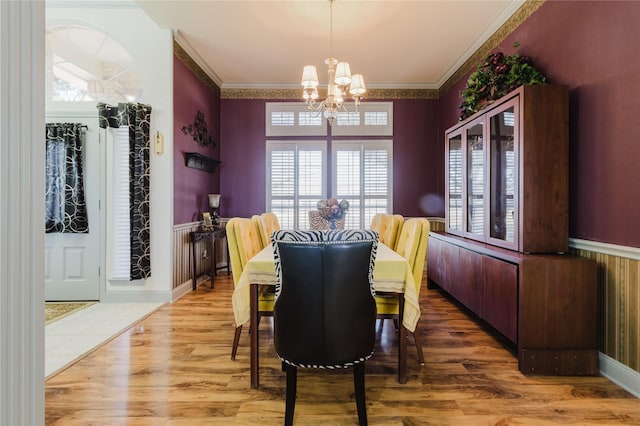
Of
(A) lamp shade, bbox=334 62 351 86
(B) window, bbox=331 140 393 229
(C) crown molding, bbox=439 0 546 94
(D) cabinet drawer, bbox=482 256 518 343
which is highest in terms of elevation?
(C) crown molding, bbox=439 0 546 94

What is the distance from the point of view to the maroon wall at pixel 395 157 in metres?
5.42

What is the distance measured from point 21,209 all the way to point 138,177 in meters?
3.21

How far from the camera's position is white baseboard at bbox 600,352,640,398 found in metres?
1.91

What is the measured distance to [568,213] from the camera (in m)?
2.37

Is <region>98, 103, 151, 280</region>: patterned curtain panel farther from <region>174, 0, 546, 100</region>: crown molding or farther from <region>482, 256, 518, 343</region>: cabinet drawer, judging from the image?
<region>482, 256, 518, 343</region>: cabinet drawer

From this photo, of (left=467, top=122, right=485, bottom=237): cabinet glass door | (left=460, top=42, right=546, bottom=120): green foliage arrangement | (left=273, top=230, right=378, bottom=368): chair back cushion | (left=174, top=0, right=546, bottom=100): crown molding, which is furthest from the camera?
(left=174, top=0, right=546, bottom=100): crown molding

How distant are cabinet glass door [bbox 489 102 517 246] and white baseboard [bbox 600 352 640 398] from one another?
0.90 m

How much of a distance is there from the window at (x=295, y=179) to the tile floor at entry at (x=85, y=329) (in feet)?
7.92

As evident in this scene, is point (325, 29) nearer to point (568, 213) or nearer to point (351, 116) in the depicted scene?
point (351, 116)

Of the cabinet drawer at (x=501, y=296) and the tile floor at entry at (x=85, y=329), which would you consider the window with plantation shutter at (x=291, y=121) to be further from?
the cabinet drawer at (x=501, y=296)

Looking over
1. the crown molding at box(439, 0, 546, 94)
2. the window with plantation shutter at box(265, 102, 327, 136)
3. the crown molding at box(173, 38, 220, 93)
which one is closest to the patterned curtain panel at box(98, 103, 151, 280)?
the crown molding at box(173, 38, 220, 93)

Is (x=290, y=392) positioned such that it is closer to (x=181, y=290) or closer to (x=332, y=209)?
(x=332, y=209)

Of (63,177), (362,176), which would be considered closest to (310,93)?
(362,176)

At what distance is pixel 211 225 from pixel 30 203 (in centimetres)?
396
